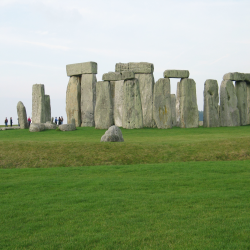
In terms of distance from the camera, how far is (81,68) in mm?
27672

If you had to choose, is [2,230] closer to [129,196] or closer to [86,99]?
[129,196]

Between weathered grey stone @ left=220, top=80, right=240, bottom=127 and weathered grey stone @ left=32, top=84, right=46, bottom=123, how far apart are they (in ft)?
40.5

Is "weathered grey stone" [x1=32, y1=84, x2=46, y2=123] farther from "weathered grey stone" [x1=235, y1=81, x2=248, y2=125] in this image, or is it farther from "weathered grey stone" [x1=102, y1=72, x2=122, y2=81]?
"weathered grey stone" [x1=235, y1=81, x2=248, y2=125]

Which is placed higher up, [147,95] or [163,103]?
[147,95]

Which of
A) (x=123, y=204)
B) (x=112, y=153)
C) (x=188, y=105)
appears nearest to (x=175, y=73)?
(x=188, y=105)

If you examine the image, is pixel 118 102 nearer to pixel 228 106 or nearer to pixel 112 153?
pixel 228 106

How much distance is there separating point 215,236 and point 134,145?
849 centimetres

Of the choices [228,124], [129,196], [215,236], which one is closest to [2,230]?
[129,196]

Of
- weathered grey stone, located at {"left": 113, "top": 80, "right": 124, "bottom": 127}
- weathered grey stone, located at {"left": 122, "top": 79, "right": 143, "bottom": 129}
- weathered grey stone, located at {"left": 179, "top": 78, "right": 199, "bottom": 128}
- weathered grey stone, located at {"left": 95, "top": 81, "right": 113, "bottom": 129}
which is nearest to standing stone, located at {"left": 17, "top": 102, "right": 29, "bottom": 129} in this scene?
weathered grey stone, located at {"left": 95, "top": 81, "right": 113, "bottom": 129}

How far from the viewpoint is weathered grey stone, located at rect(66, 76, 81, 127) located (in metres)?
27.8

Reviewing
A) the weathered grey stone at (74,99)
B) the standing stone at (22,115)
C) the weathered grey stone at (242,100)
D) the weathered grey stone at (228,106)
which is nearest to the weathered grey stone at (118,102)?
the weathered grey stone at (74,99)

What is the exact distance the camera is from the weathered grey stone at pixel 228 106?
24516 millimetres

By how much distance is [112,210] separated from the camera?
19.1 feet

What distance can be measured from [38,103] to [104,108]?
6.03 metres
